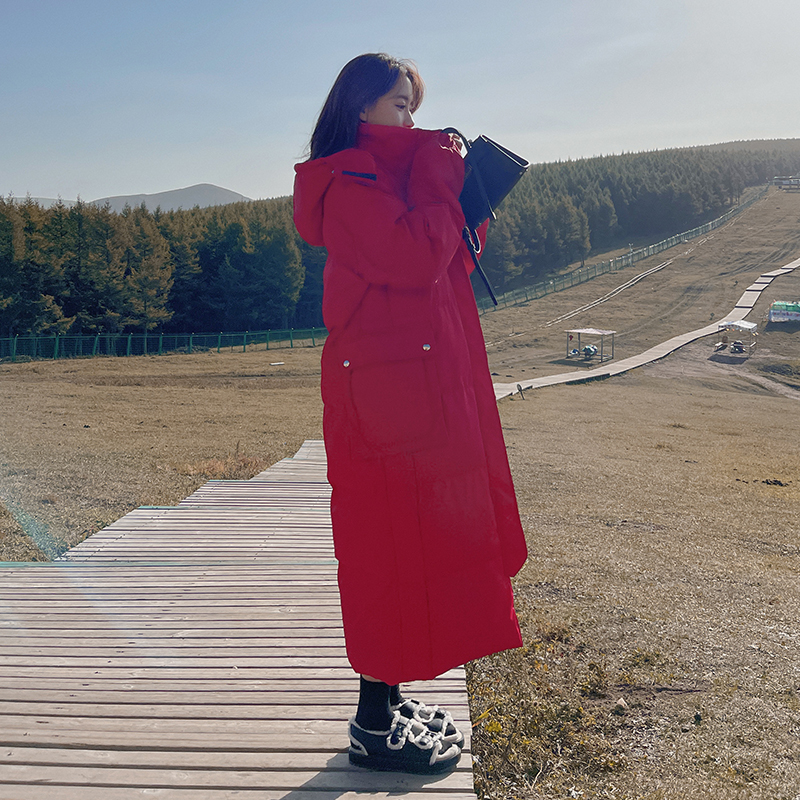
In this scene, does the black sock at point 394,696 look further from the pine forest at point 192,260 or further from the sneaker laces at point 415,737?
the pine forest at point 192,260

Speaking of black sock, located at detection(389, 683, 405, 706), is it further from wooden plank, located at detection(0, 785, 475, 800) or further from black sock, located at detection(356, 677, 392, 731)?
wooden plank, located at detection(0, 785, 475, 800)

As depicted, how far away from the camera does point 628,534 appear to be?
24.2 feet

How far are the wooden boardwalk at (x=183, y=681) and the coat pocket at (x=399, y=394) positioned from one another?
105 centimetres

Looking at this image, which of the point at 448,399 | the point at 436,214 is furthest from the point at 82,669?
the point at 436,214

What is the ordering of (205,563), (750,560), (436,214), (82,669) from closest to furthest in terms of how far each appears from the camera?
1. (436,214)
2. (82,669)
3. (205,563)
4. (750,560)

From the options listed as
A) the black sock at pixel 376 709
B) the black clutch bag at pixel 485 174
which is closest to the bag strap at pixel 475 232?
the black clutch bag at pixel 485 174

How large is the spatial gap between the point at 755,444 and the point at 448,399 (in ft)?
52.8

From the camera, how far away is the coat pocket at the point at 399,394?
199cm

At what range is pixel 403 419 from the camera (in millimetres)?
1997

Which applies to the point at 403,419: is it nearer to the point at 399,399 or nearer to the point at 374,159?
the point at 399,399

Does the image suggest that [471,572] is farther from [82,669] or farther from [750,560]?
[750,560]

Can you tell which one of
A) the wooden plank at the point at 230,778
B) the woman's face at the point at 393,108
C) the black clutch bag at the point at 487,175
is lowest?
the wooden plank at the point at 230,778

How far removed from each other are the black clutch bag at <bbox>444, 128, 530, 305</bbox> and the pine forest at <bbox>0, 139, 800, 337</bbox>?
121 feet

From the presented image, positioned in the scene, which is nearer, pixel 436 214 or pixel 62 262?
pixel 436 214
